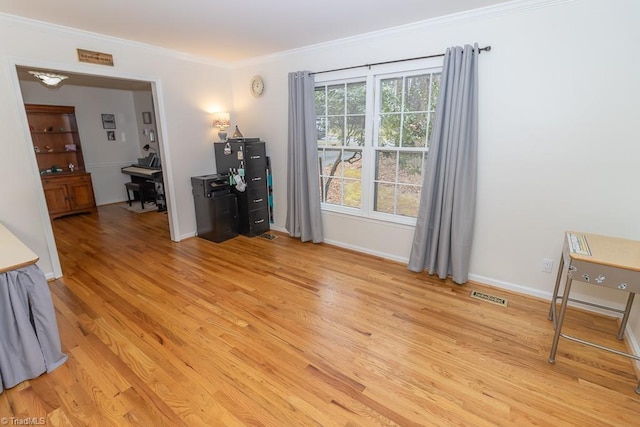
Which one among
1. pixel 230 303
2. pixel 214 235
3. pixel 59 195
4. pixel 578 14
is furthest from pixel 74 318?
pixel 578 14

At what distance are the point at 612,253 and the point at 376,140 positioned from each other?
7.33ft

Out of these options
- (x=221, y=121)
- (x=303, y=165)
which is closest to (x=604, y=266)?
(x=303, y=165)

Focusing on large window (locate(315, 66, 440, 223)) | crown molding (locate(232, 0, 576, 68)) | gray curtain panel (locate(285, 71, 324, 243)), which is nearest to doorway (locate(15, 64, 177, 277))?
gray curtain panel (locate(285, 71, 324, 243))

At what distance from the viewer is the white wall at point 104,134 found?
5.91 metres

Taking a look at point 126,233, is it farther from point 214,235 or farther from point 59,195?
point 59,195

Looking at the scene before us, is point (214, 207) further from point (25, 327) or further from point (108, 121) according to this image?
point (108, 121)

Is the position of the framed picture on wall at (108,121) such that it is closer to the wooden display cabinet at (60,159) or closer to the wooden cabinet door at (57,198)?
the wooden display cabinet at (60,159)

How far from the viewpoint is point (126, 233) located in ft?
15.0

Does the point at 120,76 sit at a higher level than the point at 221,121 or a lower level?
higher

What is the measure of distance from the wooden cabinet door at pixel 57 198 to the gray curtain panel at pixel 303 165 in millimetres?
4421

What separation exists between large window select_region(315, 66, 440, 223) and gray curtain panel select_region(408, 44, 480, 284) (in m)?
0.24

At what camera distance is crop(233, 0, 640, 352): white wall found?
2186mm

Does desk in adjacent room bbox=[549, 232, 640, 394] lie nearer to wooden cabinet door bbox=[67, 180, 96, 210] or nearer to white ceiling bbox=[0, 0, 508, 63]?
white ceiling bbox=[0, 0, 508, 63]

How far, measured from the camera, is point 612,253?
183cm
